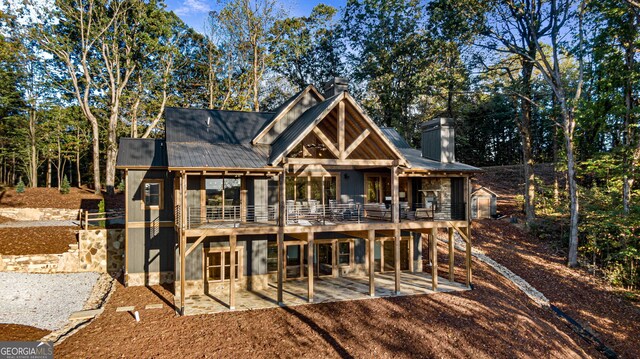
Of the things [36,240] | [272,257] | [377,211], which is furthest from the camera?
[36,240]

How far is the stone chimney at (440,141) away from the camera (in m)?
17.3

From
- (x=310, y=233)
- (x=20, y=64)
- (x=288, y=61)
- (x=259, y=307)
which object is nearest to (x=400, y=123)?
(x=288, y=61)

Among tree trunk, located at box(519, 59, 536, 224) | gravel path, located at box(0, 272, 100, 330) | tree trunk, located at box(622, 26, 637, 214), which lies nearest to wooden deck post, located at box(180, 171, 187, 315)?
gravel path, located at box(0, 272, 100, 330)

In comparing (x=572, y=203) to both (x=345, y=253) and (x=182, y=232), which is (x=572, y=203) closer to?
(x=345, y=253)

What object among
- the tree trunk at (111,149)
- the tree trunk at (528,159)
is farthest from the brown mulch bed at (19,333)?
the tree trunk at (528,159)

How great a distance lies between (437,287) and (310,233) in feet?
19.2

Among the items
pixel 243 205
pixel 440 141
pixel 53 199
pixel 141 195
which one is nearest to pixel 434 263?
pixel 440 141

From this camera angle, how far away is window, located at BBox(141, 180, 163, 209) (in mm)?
14773

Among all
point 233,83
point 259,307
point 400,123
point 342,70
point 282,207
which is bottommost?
point 259,307

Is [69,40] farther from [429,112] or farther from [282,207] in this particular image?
[429,112]

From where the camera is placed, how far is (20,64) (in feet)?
100.0

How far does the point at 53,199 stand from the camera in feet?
82.2

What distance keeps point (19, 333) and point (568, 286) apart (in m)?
20.6

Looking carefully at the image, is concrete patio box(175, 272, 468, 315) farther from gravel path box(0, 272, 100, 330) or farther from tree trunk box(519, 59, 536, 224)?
tree trunk box(519, 59, 536, 224)
